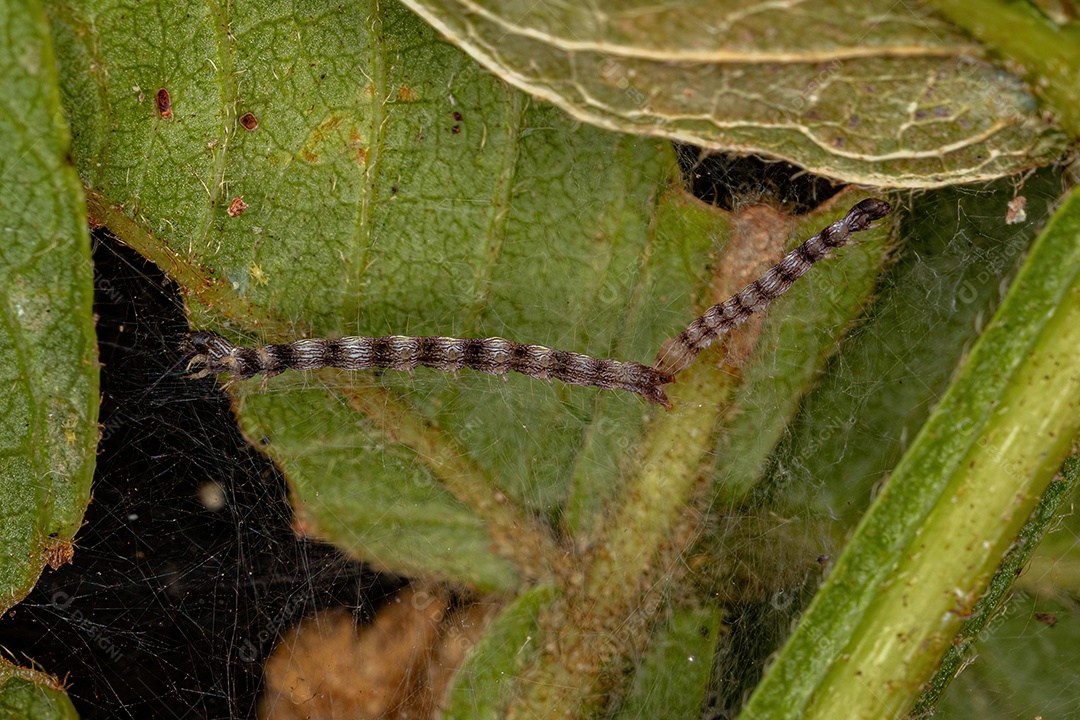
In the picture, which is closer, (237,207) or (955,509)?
(955,509)

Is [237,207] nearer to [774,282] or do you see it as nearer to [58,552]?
[58,552]

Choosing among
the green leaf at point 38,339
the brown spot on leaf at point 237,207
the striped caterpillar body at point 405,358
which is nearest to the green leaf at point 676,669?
the striped caterpillar body at point 405,358

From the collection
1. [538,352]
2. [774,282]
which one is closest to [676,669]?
[538,352]

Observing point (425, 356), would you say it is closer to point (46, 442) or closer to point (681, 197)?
point (681, 197)

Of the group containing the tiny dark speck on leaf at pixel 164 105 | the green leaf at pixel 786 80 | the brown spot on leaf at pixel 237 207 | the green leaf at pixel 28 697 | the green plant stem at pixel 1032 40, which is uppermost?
the green plant stem at pixel 1032 40

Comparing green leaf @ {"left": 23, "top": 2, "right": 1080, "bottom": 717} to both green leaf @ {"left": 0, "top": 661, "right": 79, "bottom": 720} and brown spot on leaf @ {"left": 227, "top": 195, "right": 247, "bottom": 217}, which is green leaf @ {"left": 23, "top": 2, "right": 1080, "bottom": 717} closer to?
brown spot on leaf @ {"left": 227, "top": 195, "right": 247, "bottom": 217}

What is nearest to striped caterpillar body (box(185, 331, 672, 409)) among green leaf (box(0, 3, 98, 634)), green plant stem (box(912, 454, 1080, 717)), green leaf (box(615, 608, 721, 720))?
green leaf (box(0, 3, 98, 634))

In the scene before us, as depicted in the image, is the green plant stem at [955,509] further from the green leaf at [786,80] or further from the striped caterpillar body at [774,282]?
the striped caterpillar body at [774,282]
